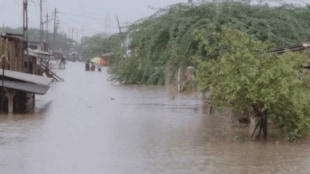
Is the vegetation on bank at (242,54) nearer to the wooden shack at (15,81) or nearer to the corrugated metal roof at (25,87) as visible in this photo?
the wooden shack at (15,81)

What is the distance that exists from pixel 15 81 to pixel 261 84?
10409 mm

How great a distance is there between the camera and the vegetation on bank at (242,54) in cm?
1534

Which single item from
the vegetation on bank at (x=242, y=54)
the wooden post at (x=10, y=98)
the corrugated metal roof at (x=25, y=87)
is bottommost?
the wooden post at (x=10, y=98)

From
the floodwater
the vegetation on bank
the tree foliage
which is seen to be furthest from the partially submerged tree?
the tree foliage

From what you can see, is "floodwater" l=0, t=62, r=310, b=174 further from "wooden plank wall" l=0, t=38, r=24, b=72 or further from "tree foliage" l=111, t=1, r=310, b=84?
"wooden plank wall" l=0, t=38, r=24, b=72

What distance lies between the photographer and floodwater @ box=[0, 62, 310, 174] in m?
12.1

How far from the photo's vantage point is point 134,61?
43562 millimetres

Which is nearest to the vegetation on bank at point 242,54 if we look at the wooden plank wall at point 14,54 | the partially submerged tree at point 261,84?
the partially submerged tree at point 261,84

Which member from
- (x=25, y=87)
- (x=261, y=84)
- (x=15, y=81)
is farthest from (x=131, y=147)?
(x=15, y=81)

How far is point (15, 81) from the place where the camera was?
76.3 ft

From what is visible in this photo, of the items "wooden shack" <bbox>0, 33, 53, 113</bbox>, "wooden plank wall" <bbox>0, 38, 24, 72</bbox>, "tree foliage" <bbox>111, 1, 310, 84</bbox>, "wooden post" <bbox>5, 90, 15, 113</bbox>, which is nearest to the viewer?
"wooden shack" <bbox>0, 33, 53, 113</bbox>

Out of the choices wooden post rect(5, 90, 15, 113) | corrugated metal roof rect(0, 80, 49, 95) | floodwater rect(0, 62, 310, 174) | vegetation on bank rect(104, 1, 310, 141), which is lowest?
floodwater rect(0, 62, 310, 174)

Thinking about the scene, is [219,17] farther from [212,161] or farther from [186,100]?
[212,161]

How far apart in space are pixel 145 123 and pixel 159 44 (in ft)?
22.3
